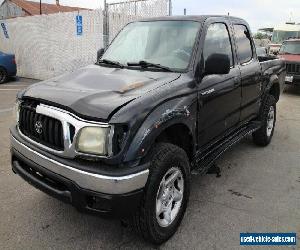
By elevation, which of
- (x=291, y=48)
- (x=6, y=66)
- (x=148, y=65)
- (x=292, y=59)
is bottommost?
(x=6, y=66)

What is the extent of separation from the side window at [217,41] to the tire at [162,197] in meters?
1.32

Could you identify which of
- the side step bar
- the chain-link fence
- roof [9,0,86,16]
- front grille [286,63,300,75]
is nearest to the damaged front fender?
the side step bar

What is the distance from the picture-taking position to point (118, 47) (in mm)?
4480

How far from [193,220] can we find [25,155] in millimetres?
1745

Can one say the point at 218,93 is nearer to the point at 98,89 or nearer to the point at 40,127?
the point at 98,89

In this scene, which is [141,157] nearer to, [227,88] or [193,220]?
[193,220]

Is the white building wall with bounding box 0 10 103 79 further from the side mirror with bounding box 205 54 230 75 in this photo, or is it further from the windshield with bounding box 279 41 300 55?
the side mirror with bounding box 205 54 230 75

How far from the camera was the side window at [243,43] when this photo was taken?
483cm

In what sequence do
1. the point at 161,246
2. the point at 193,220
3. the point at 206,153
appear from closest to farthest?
the point at 161,246 < the point at 193,220 < the point at 206,153

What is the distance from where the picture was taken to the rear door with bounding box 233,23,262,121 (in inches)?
188

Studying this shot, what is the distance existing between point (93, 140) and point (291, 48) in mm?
12343

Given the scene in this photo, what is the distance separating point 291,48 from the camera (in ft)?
43.4

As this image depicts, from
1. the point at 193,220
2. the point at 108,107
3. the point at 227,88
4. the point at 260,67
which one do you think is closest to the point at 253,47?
the point at 260,67

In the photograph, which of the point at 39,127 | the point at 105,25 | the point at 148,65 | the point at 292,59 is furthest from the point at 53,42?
the point at 39,127
